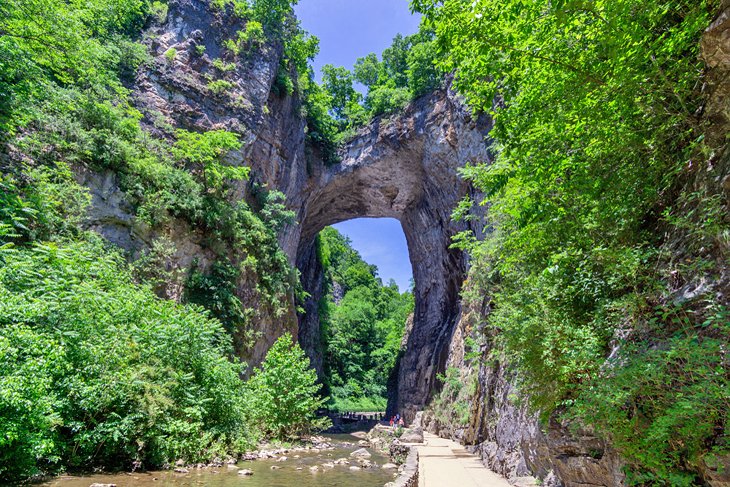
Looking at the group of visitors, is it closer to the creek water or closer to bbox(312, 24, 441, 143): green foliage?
the creek water

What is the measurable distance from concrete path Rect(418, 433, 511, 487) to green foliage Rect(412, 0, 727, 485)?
2.99m

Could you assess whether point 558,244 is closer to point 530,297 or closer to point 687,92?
point 530,297

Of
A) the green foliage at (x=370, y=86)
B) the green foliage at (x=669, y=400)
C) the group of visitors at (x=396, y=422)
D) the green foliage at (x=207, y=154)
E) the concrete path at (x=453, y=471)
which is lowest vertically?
the group of visitors at (x=396, y=422)

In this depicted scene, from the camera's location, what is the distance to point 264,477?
8.19 m

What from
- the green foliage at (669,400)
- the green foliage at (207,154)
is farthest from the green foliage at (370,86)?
the green foliage at (669,400)

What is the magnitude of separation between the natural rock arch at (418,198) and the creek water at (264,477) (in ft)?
36.7

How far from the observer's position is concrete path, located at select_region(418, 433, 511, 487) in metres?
6.62

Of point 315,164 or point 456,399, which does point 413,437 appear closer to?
point 456,399

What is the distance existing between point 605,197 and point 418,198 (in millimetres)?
21984

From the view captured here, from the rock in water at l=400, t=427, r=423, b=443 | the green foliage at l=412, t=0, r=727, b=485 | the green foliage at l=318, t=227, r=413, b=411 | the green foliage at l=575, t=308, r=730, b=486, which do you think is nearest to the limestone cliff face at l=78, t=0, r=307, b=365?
the rock in water at l=400, t=427, r=423, b=443

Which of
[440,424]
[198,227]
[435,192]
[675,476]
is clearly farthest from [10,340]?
[435,192]

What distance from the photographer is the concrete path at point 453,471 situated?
21.7 ft

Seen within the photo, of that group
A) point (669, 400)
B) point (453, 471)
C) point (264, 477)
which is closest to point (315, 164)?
point (264, 477)

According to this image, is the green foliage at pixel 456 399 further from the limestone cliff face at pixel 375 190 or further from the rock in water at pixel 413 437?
the rock in water at pixel 413 437
